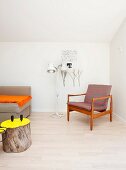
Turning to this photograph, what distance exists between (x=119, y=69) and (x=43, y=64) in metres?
1.88

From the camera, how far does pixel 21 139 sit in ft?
6.95

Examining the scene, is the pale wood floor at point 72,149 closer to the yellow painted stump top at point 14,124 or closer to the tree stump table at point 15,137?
the tree stump table at point 15,137

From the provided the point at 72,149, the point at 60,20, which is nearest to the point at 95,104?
the point at 72,149

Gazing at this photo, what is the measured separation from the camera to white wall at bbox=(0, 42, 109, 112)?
13.9ft

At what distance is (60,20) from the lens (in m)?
3.46

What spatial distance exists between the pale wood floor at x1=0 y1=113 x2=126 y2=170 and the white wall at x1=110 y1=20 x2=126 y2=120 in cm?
53

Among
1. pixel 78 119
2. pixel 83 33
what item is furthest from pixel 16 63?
pixel 78 119

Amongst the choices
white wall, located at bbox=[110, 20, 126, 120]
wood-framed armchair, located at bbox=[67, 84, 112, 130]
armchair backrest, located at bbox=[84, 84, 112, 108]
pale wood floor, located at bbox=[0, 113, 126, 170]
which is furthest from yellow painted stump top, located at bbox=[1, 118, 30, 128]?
white wall, located at bbox=[110, 20, 126, 120]

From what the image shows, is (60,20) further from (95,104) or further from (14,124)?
(14,124)

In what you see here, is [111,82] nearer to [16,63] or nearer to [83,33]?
[83,33]

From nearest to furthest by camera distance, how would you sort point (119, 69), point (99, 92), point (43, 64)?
1. point (99, 92)
2. point (119, 69)
3. point (43, 64)

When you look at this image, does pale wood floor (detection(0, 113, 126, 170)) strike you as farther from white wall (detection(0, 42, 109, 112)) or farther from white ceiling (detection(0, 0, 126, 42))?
white ceiling (detection(0, 0, 126, 42))

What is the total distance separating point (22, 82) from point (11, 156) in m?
2.49

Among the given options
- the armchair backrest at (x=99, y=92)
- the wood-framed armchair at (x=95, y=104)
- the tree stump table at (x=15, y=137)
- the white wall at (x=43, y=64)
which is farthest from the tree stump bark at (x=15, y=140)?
the white wall at (x=43, y=64)
